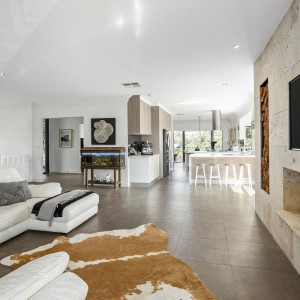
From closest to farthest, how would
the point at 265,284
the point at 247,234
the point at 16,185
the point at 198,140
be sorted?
1. the point at 265,284
2. the point at 247,234
3. the point at 16,185
4. the point at 198,140

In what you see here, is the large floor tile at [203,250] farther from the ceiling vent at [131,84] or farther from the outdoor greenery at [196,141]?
the outdoor greenery at [196,141]

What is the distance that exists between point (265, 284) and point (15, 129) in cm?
883

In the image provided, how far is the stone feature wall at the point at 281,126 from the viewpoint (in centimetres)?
255

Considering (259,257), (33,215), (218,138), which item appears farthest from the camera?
(218,138)

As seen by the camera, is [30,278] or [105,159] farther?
[105,159]

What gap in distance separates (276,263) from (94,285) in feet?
6.40

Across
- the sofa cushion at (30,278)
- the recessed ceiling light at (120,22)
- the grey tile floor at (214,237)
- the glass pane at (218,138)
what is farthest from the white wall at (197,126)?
the sofa cushion at (30,278)

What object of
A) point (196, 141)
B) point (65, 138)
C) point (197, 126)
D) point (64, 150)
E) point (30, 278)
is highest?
point (197, 126)

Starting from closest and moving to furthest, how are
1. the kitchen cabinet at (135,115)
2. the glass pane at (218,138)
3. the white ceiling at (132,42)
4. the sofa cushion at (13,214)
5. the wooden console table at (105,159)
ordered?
1. the white ceiling at (132,42)
2. the sofa cushion at (13,214)
3. the wooden console table at (105,159)
4. the kitchen cabinet at (135,115)
5. the glass pane at (218,138)

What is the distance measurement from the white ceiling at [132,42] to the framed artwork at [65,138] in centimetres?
494

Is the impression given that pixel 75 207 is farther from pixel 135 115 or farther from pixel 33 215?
pixel 135 115

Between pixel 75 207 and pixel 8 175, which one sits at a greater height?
pixel 8 175

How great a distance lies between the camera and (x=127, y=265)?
2561 mm

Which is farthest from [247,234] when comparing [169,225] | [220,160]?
[220,160]
